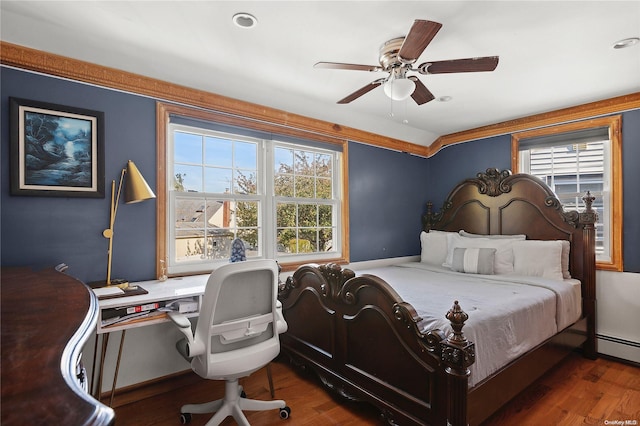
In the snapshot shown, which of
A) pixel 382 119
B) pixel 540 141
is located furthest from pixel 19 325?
pixel 540 141

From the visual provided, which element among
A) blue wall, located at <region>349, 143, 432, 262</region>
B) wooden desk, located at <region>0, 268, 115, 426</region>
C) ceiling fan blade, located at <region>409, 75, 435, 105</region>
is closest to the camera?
wooden desk, located at <region>0, 268, 115, 426</region>

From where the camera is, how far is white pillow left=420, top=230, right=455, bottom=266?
4215 mm

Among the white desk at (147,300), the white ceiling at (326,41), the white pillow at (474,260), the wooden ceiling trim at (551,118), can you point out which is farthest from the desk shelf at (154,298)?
the wooden ceiling trim at (551,118)

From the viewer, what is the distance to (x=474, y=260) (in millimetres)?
3545

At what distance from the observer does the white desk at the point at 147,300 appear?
1967mm

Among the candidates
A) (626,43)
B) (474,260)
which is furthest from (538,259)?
(626,43)

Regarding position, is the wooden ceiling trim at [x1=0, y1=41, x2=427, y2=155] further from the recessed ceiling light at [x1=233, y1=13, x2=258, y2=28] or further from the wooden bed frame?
the wooden bed frame

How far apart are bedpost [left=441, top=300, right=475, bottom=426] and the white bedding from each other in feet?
0.51

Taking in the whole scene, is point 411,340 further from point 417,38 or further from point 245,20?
point 245,20

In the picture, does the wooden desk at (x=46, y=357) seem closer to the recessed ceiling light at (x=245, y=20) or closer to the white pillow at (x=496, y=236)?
the recessed ceiling light at (x=245, y=20)

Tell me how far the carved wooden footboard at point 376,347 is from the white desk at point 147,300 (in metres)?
0.90

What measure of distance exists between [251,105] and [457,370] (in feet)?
8.96

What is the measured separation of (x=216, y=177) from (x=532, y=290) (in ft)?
9.57

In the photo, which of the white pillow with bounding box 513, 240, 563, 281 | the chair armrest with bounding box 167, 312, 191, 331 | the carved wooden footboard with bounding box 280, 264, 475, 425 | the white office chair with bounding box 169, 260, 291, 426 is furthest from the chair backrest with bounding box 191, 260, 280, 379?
the white pillow with bounding box 513, 240, 563, 281
